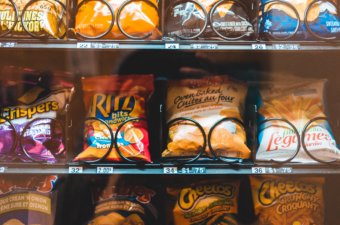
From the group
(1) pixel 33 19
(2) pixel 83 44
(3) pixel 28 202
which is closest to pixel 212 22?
(2) pixel 83 44

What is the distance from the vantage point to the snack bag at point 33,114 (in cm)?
133

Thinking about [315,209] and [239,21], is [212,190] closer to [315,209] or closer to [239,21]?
[315,209]

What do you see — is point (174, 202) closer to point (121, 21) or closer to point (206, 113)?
point (206, 113)

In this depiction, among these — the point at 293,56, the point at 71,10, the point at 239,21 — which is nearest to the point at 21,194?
the point at 71,10

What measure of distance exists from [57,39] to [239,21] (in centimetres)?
59

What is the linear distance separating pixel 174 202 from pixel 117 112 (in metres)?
0.37

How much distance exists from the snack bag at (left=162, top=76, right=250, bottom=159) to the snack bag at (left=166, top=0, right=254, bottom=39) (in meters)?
0.18

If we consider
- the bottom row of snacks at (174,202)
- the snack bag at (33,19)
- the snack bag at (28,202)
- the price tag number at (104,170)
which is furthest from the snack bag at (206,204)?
the snack bag at (33,19)

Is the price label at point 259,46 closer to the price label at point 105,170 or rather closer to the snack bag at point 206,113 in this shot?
the snack bag at point 206,113

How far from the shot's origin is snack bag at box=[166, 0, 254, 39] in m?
1.31

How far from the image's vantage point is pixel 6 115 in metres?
1.38

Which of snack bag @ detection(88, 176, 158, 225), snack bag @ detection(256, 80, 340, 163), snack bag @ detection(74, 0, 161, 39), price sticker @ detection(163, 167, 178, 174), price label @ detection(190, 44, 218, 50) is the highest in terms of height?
snack bag @ detection(74, 0, 161, 39)

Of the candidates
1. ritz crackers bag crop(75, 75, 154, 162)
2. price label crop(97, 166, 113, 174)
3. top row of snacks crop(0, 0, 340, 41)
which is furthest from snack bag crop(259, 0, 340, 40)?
price label crop(97, 166, 113, 174)

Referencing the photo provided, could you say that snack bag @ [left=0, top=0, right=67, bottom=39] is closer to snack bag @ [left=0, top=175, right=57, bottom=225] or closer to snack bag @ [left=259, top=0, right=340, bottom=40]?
snack bag @ [left=0, top=175, right=57, bottom=225]
